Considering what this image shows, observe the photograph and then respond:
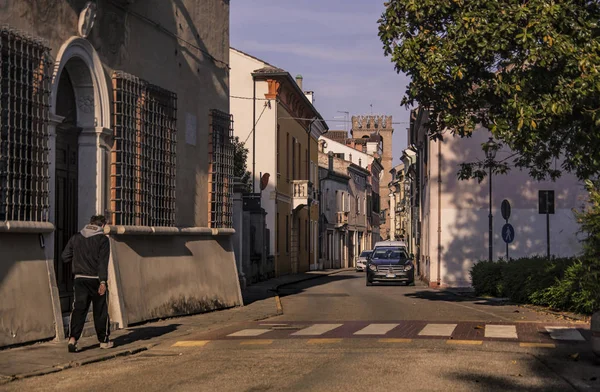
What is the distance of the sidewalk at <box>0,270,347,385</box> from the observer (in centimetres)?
1066

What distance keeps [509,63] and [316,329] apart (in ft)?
21.6

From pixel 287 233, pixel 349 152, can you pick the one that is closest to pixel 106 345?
pixel 287 233

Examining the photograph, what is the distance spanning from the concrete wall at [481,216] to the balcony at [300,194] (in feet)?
A: 50.6

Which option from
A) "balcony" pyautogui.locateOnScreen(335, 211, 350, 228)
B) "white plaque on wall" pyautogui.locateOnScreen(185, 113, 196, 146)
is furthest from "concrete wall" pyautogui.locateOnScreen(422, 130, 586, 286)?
"balcony" pyautogui.locateOnScreen(335, 211, 350, 228)

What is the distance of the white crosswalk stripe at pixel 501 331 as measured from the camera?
1383 cm

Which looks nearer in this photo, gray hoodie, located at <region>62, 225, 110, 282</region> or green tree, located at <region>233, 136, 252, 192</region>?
gray hoodie, located at <region>62, 225, 110, 282</region>

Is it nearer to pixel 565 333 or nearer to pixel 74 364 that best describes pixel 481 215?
pixel 565 333

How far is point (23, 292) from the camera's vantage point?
12.9 meters

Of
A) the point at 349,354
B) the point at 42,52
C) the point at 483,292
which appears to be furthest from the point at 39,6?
the point at 483,292

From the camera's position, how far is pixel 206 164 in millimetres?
21781

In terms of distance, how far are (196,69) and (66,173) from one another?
6.14 m

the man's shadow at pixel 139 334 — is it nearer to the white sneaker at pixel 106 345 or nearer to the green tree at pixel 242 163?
the white sneaker at pixel 106 345

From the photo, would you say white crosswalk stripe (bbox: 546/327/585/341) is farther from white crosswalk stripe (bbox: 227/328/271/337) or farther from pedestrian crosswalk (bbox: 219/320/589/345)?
white crosswalk stripe (bbox: 227/328/271/337)

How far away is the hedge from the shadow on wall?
7444mm
